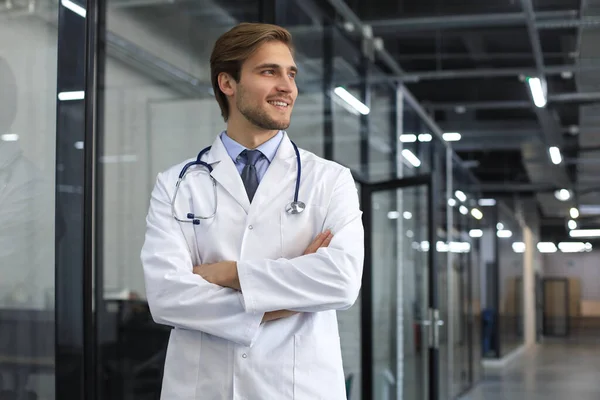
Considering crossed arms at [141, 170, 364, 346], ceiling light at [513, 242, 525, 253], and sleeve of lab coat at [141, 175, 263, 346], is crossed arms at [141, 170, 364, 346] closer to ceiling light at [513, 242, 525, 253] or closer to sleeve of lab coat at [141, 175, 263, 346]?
sleeve of lab coat at [141, 175, 263, 346]

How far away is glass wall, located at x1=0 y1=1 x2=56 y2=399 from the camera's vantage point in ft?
8.39

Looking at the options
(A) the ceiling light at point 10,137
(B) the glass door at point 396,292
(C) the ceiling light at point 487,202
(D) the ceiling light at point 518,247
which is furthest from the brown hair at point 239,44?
(D) the ceiling light at point 518,247

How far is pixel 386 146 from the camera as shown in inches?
293

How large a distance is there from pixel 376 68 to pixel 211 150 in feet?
17.8

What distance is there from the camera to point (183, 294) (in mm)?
1782

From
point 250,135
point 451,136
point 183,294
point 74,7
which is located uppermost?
point 451,136

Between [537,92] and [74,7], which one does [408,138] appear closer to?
[537,92]

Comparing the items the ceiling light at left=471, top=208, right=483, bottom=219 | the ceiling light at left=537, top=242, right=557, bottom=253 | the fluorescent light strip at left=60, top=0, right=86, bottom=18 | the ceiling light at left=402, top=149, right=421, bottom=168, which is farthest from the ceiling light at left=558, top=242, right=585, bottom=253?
the fluorescent light strip at left=60, top=0, right=86, bottom=18

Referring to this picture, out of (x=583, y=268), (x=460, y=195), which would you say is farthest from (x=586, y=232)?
(x=460, y=195)

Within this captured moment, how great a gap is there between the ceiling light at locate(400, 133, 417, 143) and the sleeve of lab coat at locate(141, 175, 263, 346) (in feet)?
20.1

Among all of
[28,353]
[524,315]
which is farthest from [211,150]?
[524,315]

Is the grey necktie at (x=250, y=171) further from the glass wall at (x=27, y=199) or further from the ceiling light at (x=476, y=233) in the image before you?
the ceiling light at (x=476, y=233)

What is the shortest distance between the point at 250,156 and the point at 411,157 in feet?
20.4

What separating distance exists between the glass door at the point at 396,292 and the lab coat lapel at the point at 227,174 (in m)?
4.74
